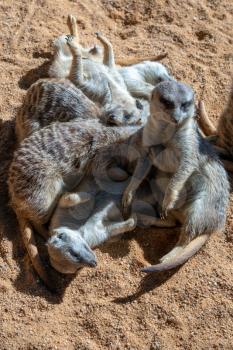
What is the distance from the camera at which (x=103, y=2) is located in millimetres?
4402

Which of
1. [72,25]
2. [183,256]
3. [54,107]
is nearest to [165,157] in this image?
[183,256]

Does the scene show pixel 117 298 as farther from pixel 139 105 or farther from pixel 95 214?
pixel 139 105

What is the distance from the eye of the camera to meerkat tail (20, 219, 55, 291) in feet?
9.16

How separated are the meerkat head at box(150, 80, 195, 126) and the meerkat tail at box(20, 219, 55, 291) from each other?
0.90m

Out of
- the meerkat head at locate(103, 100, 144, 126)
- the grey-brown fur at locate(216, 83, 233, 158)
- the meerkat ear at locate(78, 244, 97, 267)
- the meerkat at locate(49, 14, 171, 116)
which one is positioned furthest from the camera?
the meerkat at locate(49, 14, 171, 116)

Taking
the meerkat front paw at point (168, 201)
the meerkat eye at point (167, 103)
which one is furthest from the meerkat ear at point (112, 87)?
the meerkat front paw at point (168, 201)

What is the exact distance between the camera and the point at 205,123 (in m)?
3.61

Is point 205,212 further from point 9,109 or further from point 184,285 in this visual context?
point 9,109

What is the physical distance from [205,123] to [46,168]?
1181mm

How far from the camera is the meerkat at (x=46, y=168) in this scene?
2906 millimetres

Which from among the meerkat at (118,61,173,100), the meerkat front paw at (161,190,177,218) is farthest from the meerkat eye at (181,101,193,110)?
the meerkat at (118,61,173,100)

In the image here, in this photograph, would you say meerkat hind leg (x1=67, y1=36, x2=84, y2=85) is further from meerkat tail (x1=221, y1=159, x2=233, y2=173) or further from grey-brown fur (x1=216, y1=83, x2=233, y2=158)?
meerkat tail (x1=221, y1=159, x2=233, y2=173)

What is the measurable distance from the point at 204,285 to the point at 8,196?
1184 millimetres

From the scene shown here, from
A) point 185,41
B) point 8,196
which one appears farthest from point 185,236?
point 185,41
